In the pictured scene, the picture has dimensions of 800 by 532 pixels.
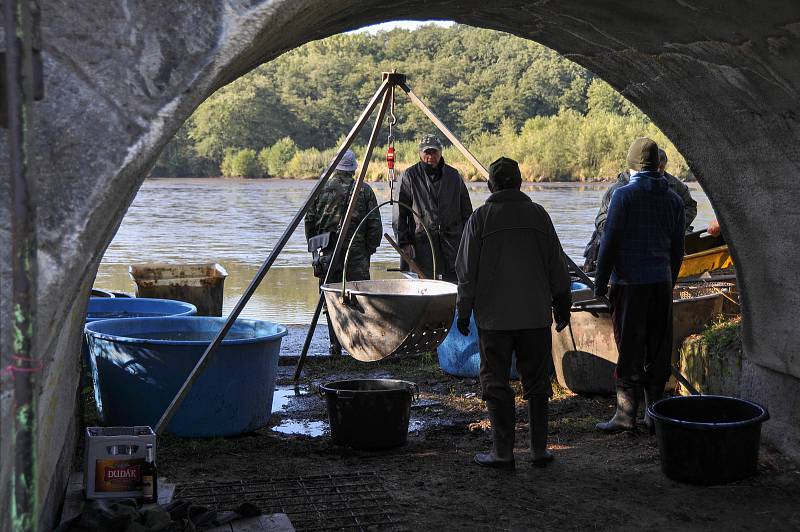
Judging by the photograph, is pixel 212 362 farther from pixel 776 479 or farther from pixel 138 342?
pixel 776 479

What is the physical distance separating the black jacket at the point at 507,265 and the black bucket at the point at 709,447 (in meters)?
0.90

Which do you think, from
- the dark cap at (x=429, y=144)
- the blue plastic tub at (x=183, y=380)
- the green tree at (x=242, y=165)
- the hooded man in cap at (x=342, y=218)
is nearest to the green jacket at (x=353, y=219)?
the hooded man in cap at (x=342, y=218)

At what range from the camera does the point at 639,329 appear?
6.37 m

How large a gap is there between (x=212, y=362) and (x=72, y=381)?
1.33 metres

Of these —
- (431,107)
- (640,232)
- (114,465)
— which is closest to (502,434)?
(640,232)

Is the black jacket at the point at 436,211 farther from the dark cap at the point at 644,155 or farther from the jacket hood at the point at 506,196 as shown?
the jacket hood at the point at 506,196

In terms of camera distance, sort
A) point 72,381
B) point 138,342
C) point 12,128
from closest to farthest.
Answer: point 12,128 → point 72,381 → point 138,342

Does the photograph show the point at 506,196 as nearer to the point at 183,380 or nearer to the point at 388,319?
the point at 388,319

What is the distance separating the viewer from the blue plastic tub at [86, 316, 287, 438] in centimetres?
616

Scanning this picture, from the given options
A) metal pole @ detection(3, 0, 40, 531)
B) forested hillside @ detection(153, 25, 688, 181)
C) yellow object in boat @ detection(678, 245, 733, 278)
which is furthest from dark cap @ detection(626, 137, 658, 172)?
forested hillside @ detection(153, 25, 688, 181)

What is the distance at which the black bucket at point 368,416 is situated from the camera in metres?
6.11

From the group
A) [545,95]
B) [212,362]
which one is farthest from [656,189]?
[545,95]

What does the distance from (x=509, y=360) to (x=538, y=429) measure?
1.43ft

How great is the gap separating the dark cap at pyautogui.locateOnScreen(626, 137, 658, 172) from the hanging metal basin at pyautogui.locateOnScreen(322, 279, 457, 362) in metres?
1.40
